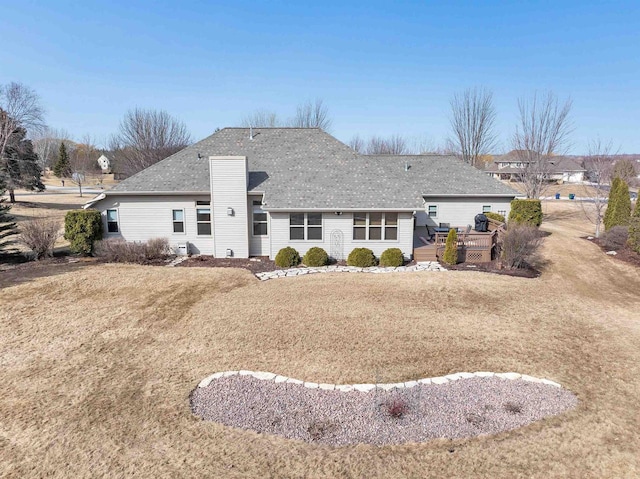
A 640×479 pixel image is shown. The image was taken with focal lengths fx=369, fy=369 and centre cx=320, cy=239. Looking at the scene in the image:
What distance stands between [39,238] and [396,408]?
17.7m

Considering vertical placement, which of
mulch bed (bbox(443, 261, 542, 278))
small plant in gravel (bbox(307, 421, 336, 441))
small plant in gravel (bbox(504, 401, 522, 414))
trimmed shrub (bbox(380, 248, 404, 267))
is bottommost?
small plant in gravel (bbox(307, 421, 336, 441))

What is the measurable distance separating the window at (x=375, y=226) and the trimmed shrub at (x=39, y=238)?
1407cm

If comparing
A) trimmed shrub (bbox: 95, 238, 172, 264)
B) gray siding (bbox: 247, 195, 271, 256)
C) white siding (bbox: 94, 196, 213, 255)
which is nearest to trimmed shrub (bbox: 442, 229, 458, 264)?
gray siding (bbox: 247, 195, 271, 256)

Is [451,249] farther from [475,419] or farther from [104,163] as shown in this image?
[104,163]

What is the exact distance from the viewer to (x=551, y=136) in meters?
27.6

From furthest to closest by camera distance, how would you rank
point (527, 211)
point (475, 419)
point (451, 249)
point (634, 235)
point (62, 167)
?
point (62, 167)
point (527, 211)
point (634, 235)
point (451, 249)
point (475, 419)

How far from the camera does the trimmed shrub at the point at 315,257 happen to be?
16328 millimetres

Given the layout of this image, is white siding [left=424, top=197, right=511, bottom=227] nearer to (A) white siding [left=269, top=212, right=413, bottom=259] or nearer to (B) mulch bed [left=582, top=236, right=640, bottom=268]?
(B) mulch bed [left=582, top=236, right=640, bottom=268]

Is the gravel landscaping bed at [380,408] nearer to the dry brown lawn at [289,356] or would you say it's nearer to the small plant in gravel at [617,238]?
the dry brown lawn at [289,356]

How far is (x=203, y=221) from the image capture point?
58.9 ft

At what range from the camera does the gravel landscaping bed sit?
19.7 feet

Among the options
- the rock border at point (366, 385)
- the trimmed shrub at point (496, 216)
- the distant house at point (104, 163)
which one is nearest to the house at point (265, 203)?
the trimmed shrub at point (496, 216)

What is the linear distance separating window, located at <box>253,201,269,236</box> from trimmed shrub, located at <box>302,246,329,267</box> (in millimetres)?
2671

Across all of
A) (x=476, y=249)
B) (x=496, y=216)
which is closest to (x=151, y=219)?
(x=476, y=249)
